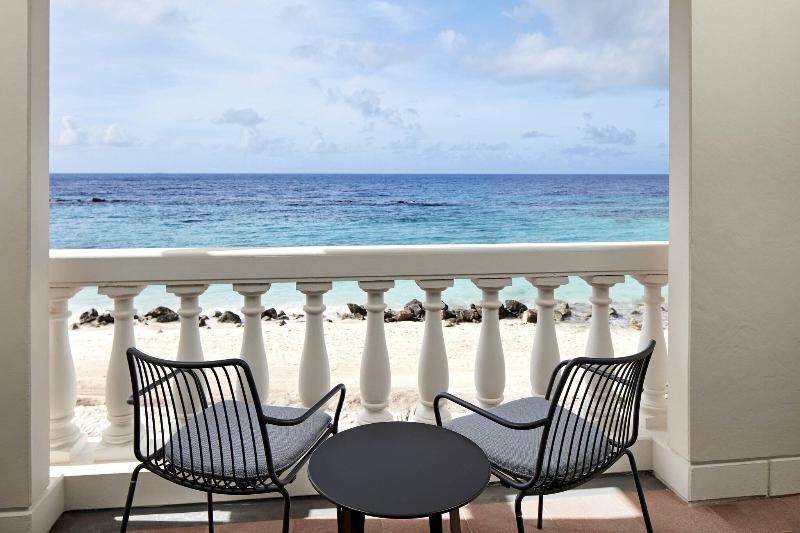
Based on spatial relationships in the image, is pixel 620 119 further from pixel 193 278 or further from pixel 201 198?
pixel 193 278

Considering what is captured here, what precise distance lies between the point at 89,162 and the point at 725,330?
30635 mm

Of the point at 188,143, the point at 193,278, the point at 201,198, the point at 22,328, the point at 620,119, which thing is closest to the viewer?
the point at 22,328

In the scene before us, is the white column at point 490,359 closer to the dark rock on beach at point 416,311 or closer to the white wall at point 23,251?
the white wall at point 23,251

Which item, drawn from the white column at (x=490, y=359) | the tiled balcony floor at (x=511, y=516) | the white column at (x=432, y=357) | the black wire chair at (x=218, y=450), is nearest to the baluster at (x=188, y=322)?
the tiled balcony floor at (x=511, y=516)

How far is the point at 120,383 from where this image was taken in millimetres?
2408

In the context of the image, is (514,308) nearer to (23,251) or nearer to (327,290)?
(327,290)

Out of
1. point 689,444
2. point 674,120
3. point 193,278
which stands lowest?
point 689,444

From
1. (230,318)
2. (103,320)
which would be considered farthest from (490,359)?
(103,320)

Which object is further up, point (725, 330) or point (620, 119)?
point (620, 119)

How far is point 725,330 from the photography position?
237cm

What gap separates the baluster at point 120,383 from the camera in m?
2.34

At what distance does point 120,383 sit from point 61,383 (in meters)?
0.22

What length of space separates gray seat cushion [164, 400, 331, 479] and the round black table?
0.16 m

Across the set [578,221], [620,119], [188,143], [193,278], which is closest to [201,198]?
[188,143]
